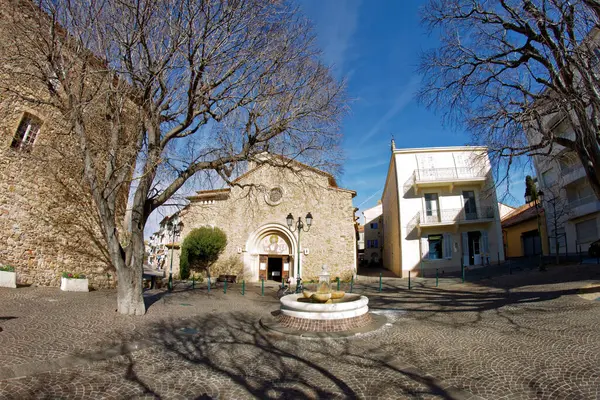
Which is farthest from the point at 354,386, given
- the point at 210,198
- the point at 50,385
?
the point at 210,198

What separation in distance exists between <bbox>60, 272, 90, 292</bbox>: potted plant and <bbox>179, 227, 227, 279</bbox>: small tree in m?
10.4

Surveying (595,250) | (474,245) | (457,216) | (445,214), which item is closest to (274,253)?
(445,214)

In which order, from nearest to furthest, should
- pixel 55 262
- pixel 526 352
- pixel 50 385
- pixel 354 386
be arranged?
pixel 50 385 → pixel 354 386 → pixel 526 352 → pixel 55 262

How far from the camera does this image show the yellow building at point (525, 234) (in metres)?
23.3

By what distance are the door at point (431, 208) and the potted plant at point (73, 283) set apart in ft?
63.8

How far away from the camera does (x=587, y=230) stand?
19.4m

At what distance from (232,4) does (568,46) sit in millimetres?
7908

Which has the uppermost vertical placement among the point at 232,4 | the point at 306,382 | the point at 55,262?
the point at 232,4

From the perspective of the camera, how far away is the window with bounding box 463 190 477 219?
20.7 m

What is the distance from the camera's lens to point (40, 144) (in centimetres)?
1005

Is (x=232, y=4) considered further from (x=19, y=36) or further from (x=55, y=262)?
(x=55, y=262)

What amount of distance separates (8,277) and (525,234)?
1305 inches

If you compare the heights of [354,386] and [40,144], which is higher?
[40,144]

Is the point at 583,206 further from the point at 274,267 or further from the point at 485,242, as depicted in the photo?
the point at 274,267
